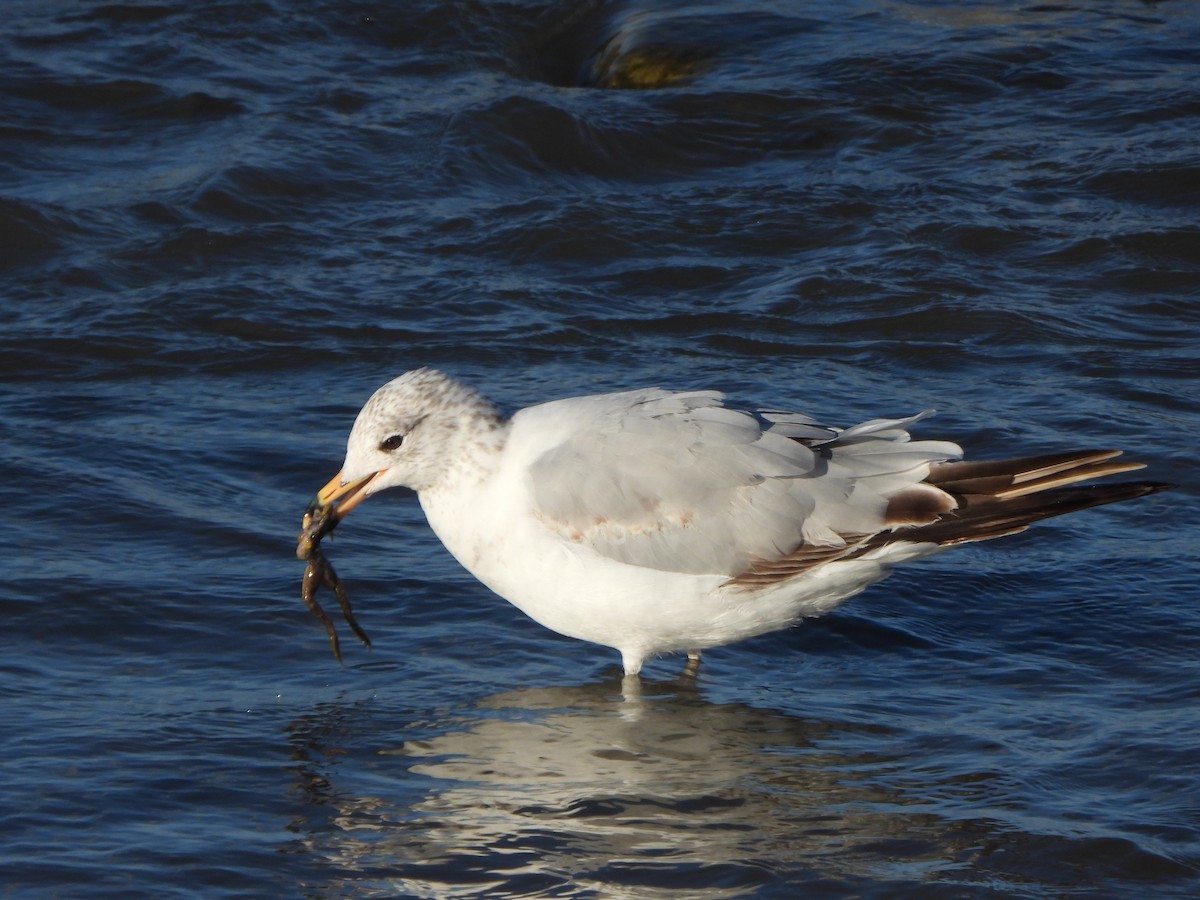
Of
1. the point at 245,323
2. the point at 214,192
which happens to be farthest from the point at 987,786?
the point at 214,192

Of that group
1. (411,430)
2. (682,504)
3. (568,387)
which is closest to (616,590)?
(682,504)

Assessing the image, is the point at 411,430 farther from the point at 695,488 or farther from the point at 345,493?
the point at 695,488

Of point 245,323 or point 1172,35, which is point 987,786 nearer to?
point 245,323

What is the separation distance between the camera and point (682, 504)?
5668mm

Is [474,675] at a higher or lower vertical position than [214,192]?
lower

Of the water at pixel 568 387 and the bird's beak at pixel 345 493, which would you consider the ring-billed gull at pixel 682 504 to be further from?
the water at pixel 568 387

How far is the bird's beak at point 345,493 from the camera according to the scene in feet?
18.8

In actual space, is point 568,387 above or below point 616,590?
above

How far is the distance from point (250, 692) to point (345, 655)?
17.7 inches

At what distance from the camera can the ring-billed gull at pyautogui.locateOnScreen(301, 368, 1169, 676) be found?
5629mm

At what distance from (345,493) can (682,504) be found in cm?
115

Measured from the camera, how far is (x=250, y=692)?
5.73 metres

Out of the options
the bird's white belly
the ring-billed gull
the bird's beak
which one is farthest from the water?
A: the bird's beak

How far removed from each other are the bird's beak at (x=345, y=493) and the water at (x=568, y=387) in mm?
610
